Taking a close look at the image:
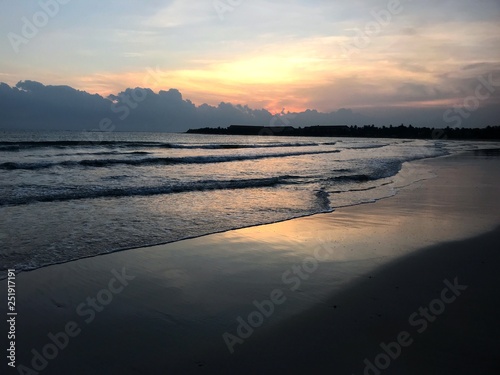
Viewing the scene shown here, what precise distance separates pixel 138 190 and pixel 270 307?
10.1 m

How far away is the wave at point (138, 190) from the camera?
37.0ft

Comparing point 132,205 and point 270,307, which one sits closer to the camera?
point 270,307

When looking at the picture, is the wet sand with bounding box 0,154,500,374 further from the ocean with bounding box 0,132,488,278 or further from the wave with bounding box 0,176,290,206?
the wave with bounding box 0,176,290,206

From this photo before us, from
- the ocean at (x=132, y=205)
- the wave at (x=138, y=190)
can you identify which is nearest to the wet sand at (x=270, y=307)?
the ocean at (x=132, y=205)

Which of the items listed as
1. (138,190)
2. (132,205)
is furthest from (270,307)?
(138,190)

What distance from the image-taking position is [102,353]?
3502 mm

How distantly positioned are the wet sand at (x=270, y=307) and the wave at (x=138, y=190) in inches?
242

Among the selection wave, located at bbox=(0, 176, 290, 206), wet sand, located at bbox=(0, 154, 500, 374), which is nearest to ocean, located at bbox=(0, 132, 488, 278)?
wave, located at bbox=(0, 176, 290, 206)

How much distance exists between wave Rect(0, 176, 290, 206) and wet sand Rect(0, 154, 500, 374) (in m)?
6.16

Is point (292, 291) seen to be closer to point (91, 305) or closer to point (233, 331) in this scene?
point (233, 331)

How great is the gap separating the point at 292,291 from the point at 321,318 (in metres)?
0.83

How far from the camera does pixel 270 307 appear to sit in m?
4.51

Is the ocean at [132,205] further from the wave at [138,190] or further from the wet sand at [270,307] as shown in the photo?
the wet sand at [270,307]

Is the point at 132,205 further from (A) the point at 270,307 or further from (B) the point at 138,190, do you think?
(A) the point at 270,307
